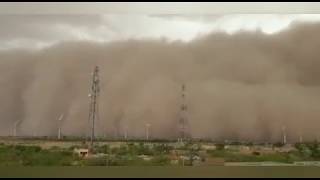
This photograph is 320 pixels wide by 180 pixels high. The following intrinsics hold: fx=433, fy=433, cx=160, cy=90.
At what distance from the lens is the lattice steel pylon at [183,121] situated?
5.92ft

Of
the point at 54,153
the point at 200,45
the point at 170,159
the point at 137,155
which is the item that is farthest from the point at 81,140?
the point at 200,45

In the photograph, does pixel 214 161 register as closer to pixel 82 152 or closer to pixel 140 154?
pixel 140 154

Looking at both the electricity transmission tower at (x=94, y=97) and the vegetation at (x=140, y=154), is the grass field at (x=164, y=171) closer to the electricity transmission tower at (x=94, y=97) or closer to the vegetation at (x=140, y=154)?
the vegetation at (x=140, y=154)

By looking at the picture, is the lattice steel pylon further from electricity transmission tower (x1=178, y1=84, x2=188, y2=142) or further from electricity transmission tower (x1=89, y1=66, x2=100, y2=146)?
electricity transmission tower (x1=89, y1=66, x2=100, y2=146)

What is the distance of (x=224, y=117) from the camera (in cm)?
181

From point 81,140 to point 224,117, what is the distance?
1.98 feet

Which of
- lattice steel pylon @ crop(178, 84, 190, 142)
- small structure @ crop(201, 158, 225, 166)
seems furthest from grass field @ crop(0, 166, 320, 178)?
lattice steel pylon @ crop(178, 84, 190, 142)

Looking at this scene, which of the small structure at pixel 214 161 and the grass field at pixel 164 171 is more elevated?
the small structure at pixel 214 161

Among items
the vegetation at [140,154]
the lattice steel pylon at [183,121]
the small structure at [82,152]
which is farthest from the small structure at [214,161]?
the small structure at [82,152]

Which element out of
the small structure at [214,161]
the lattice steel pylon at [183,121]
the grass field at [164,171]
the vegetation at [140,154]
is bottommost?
the grass field at [164,171]

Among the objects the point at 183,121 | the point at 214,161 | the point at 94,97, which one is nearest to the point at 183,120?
the point at 183,121

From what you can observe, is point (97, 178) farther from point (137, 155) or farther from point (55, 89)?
point (55, 89)

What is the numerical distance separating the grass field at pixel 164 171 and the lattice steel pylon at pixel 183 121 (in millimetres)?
132

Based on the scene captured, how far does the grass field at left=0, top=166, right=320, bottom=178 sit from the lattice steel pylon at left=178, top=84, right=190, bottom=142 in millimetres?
132
